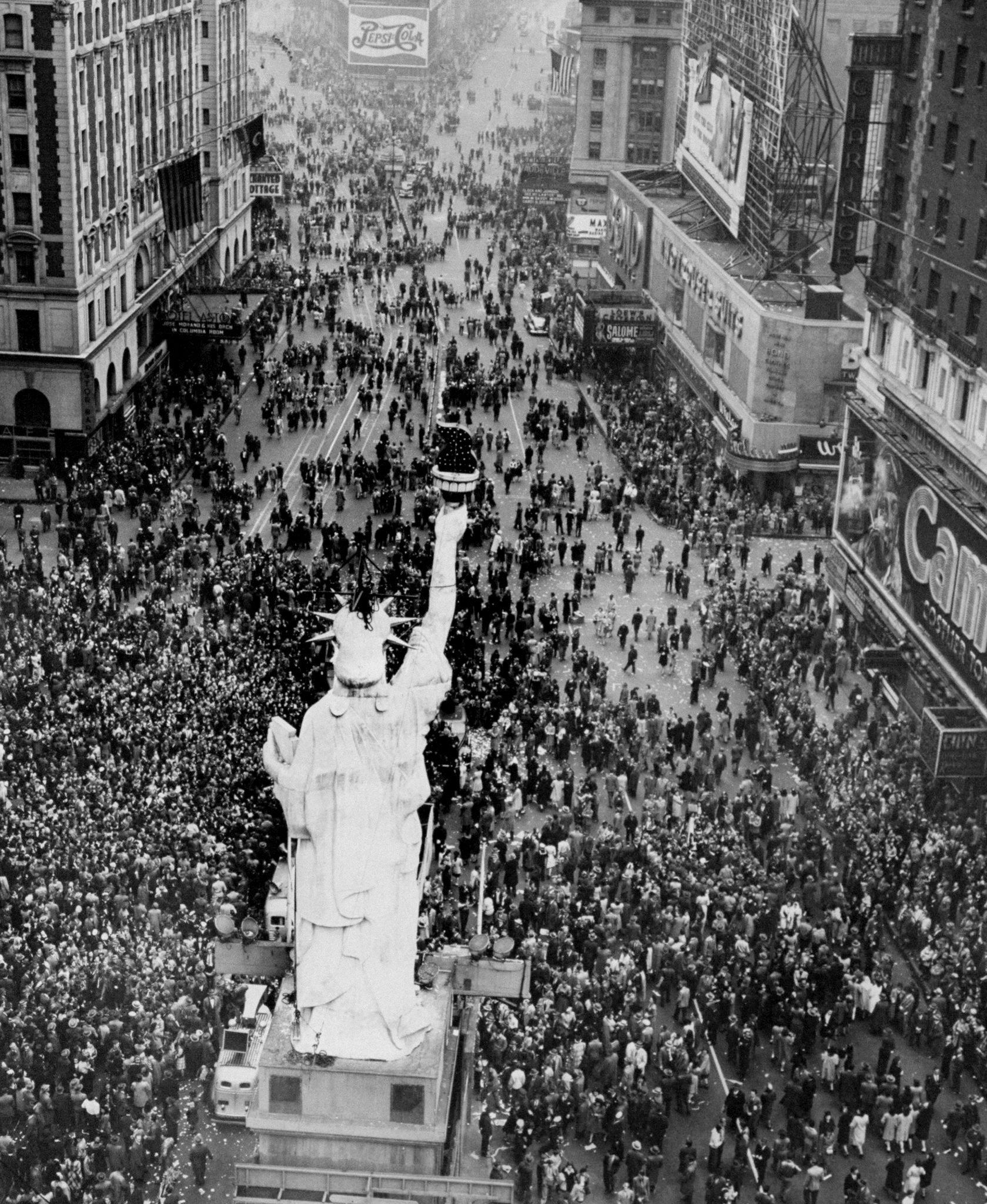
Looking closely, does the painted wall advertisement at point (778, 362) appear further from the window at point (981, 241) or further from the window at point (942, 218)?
the window at point (981, 241)

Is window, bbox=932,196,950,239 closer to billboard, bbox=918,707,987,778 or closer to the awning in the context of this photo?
billboard, bbox=918,707,987,778

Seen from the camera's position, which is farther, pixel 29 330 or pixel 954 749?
pixel 29 330

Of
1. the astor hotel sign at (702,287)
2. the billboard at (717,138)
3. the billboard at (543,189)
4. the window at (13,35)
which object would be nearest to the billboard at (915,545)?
the astor hotel sign at (702,287)

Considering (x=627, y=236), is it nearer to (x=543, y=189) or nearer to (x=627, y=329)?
(x=627, y=329)

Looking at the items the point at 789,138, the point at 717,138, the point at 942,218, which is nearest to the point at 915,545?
the point at 942,218

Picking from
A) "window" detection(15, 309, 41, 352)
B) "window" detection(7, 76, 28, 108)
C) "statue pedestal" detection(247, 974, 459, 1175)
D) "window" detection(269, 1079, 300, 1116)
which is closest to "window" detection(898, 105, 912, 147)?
"window" detection(7, 76, 28, 108)

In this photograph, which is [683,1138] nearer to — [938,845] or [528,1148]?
[528,1148]
